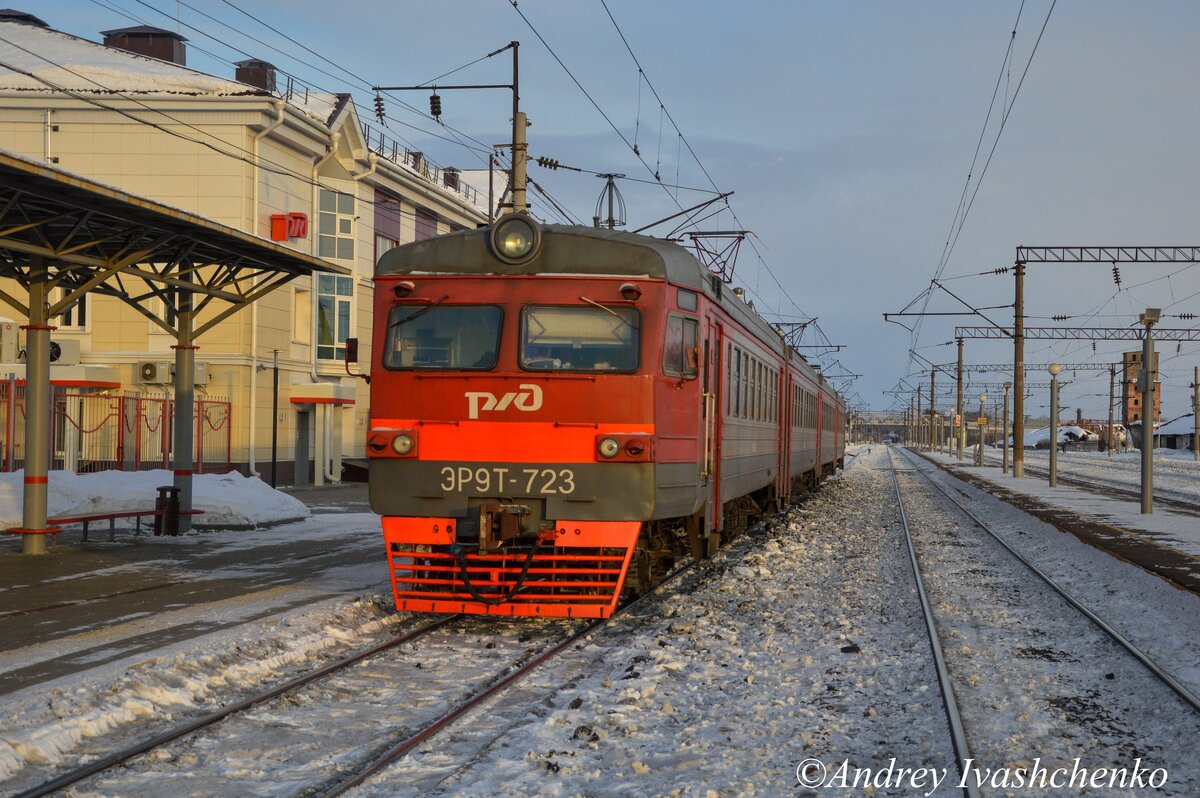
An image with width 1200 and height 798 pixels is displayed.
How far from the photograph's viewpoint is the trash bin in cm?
1577

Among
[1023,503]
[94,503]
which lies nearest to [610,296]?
[94,503]

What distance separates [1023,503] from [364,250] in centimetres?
1971

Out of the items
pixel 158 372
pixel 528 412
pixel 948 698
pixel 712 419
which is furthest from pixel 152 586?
pixel 158 372

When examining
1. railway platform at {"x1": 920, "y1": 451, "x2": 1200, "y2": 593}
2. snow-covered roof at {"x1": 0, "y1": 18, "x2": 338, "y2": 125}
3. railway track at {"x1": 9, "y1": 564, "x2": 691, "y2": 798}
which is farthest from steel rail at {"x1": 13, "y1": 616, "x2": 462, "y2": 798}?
snow-covered roof at {"x1": 0, "y1": 18, "x2": 338, "y2": 125}

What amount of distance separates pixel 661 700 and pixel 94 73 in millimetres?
27375

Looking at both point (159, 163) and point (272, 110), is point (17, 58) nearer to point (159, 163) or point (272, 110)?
point (159, 163)

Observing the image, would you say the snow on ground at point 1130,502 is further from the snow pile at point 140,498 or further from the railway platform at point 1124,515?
the snow pile at point 140,498

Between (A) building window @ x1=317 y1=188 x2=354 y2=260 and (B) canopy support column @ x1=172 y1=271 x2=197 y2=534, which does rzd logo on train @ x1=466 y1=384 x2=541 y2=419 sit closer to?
(B) canopy support column @ x1=172 y1=271 x2=197 y2=534

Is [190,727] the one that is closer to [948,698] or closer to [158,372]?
[948,698]

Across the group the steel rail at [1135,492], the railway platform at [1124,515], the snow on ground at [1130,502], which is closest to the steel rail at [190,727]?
the railway platform at [1124,515]

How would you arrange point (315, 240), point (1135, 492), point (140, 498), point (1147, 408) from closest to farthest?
point (140, 498) → point (1147, 408) → point (315, 240) → point (1135, 492)

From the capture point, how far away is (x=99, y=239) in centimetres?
1284

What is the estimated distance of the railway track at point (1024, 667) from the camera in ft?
21.2

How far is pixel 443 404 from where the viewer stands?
9156 mm
